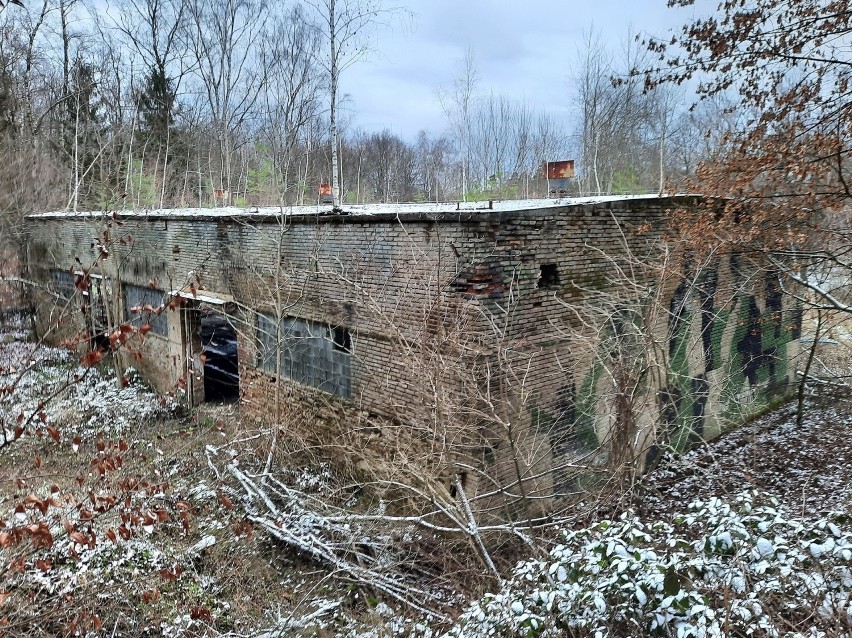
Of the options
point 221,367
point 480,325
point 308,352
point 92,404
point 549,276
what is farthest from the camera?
point 221,367

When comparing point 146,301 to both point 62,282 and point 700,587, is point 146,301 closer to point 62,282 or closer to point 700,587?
point 62,282

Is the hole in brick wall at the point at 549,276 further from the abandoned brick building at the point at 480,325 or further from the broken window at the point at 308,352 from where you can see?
the broken window at the point at 308,352

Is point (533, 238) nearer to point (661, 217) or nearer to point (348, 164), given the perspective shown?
point (661, 217)

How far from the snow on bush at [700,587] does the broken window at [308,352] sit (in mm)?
5002

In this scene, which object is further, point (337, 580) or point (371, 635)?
point (337, 580)

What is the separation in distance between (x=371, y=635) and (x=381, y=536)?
1.17 m

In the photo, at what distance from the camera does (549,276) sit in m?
7.45

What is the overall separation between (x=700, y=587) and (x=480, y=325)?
3.71m

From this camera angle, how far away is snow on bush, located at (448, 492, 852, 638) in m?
3.21

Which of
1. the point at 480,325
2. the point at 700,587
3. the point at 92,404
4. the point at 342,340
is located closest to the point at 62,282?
the point at 92,404

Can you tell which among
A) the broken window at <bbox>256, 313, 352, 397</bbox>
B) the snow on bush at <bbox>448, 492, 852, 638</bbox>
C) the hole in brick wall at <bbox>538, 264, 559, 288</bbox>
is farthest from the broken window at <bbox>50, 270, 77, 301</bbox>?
the snow on bush at <bbox>448, 492, 852, 638</bbox>

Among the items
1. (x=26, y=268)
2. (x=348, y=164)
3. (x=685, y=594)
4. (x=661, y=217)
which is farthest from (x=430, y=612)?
(x=348, y=164)

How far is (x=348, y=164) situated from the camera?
1695 inches

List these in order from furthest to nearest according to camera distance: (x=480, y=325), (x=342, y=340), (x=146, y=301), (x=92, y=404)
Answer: (x=146, y=301) → (x=92, y=404) → (x=342, y=340) → (x=480, y=325)
